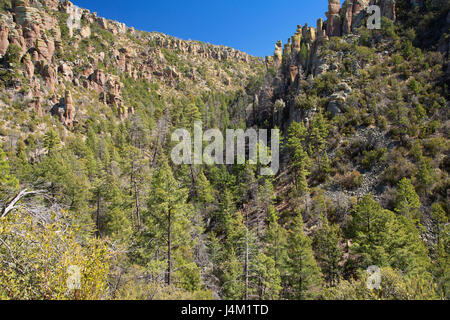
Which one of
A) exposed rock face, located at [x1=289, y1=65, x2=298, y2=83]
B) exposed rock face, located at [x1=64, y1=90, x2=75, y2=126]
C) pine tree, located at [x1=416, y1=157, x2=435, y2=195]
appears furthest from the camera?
exposed rock face, located at [x1=289, y1=65, x2=298, y2=83]

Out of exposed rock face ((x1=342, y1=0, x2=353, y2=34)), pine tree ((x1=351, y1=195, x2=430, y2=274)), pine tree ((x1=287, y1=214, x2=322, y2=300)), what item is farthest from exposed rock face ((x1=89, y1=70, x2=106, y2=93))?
pine tree ((x1=351, y1=195, x2=430, y2=274))

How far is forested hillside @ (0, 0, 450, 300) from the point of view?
8.85 meters

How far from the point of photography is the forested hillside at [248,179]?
29.0ft

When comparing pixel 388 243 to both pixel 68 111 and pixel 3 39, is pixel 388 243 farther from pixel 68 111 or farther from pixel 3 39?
pixel 3 39

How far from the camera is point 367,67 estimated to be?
44688 millimetres

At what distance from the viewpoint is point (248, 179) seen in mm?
32562

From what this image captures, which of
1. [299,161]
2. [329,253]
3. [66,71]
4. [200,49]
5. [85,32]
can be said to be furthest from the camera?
[200,49]

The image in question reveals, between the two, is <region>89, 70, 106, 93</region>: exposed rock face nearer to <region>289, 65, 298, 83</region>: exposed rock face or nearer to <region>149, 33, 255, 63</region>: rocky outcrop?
→ <region>289, 65, 298, 83</region>: exposed rock face

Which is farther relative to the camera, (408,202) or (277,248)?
(408,202)

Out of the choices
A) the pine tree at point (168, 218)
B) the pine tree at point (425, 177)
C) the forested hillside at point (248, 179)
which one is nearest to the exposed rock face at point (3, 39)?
the forested hillside at point (248, 179)

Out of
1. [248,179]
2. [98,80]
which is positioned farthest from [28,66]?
[248,179]

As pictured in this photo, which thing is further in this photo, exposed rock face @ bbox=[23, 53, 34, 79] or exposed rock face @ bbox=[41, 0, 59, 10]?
exposed rock face @ bbox=[41, 0, 59, 10]

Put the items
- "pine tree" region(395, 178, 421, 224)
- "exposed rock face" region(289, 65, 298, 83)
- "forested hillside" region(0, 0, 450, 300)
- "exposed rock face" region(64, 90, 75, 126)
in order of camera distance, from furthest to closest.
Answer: "exposed rock face" region(289, 65, 298, 83)
"exposed rock face" region(64, 90, 75, 126)
"pine tree" region(395, 178, 421, 224)
"forested hillside" region(0, 0, 450, 300)

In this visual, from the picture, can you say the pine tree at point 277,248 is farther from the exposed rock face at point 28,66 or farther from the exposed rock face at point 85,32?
the exposed rock face at point 85,32
